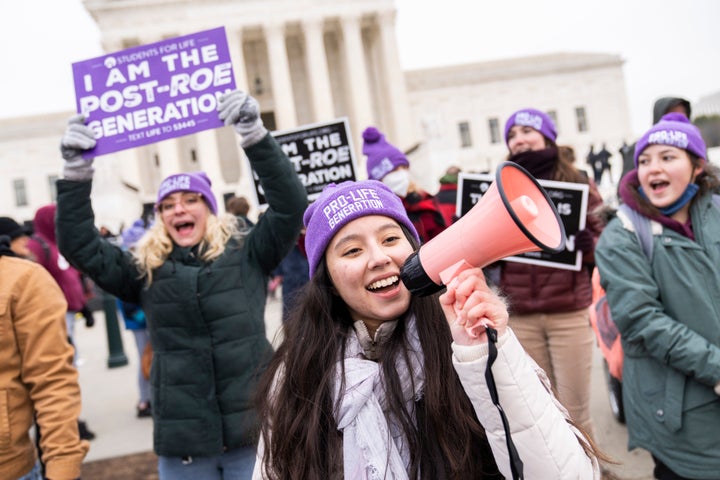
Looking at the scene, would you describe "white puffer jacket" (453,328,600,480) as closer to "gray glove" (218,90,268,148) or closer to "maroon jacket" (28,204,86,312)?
"gray glove" (218,90,268,148)

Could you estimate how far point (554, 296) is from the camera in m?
3.73

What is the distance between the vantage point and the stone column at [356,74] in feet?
135

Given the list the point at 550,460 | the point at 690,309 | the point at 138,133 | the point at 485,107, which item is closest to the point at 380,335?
the point at 550,460

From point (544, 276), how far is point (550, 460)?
8.53 ft

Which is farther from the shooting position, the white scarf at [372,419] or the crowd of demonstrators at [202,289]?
the crowd of demonstrators at [202,289]

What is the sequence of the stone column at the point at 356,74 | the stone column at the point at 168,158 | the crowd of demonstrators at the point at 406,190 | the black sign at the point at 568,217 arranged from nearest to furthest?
the black sign at the point at 568,217 < the crowd of demonstrators at the point at 406,190 < the stone column at the point at 168,158 < the stone column at the point at 356,74

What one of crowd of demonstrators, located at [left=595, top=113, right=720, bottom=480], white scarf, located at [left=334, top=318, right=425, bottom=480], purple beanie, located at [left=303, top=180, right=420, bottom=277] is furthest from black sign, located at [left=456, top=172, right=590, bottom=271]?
white scarf, located at [left=334, top=318, right=425, bottom=480]

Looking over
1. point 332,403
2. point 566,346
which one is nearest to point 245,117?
point 332,403

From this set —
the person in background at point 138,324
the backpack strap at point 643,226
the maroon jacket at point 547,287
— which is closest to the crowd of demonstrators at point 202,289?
the backpack strap at point 643,226

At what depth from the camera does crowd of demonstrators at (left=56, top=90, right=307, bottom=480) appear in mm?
2785

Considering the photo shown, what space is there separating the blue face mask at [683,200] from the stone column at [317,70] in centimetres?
3895

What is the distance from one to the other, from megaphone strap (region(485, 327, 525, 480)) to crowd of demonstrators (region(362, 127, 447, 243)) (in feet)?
9.41

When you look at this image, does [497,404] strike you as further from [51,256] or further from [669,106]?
[51,256]

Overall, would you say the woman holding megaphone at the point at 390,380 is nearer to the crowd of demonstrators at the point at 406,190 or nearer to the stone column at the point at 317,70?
the crowd of demonstrators at the point at 406,190
